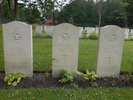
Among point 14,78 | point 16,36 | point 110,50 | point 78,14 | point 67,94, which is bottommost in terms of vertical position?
point 67,94

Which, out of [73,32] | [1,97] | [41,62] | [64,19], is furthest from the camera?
[64,19]

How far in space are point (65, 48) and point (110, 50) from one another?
1351 mm

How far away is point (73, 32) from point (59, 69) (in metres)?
1.18

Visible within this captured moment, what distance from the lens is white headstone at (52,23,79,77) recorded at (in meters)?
5.65

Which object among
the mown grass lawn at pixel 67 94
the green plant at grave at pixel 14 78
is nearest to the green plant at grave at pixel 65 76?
the mown grass lawn at pixel 67 94

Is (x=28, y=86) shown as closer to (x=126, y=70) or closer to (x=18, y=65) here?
(x=18, y=65)

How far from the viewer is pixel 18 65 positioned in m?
5.89

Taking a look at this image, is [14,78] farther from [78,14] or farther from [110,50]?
[78,14]

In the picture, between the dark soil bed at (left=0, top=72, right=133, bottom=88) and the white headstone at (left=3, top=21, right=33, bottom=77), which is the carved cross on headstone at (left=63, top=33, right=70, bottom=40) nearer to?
the white headstone at (left=3, top=21, right=33, bottom=77)

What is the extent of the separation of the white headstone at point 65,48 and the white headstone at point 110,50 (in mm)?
745

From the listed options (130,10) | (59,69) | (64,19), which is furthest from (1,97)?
(64,19)

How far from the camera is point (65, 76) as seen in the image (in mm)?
5562

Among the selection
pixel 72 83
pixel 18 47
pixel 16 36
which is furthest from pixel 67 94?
pixel 16 36

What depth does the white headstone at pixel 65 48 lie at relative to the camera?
18.5ft
